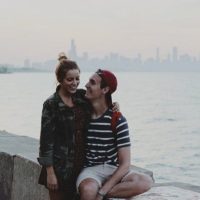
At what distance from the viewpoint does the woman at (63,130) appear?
4352 millimetres

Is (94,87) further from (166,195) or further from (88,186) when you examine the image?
(166,195)

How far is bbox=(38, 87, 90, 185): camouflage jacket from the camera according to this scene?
4352 mm

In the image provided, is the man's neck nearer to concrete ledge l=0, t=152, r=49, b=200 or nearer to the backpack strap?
the backpack strap

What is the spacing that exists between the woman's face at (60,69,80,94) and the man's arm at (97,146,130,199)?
555 millimetres

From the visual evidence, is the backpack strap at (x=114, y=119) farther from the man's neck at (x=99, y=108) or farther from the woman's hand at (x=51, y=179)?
the woman's hand at (x=51, y=179)

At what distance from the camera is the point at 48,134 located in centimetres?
434

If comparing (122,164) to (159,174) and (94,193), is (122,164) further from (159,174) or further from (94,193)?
(159,174)

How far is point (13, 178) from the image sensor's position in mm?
6039

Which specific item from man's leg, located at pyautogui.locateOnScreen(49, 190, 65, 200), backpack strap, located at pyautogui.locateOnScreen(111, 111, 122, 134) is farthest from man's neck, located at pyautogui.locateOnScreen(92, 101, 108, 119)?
man's leg, located at pyautogui.locateOnScreen(49, 190, 65, 200)

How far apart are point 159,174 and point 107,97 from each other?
1698 cm

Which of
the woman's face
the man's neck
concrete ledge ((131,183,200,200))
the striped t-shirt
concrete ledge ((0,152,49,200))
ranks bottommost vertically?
concrete ledge ((0,152,49,200))

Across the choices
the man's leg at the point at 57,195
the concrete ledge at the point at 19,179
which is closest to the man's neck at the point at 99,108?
the man's leg at the point at 57,195

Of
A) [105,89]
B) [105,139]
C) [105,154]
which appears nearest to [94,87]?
[105,89]

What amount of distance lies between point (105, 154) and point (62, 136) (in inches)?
12.9
